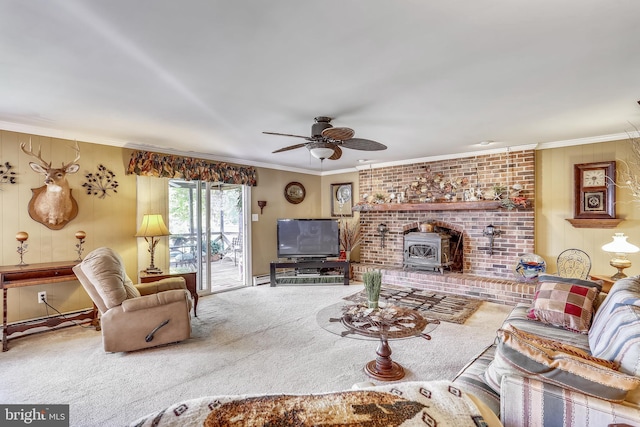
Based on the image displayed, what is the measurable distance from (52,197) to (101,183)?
1.82 feet

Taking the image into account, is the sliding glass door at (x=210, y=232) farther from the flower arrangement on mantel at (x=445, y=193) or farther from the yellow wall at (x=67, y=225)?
the flower arrangement on mantel at (x=445, y=193)

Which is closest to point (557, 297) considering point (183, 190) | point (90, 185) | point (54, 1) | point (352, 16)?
point (352, 16)

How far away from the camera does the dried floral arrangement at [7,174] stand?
10.9ft

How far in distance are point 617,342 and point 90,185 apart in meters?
5.05

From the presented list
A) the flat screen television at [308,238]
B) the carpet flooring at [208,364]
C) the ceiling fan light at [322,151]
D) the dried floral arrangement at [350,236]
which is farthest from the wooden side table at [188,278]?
the dried floral arrangement at [350,236]

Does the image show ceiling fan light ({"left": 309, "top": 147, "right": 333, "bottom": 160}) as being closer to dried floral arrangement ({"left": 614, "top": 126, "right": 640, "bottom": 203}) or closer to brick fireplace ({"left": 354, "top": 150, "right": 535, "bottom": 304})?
brick fireplace ({"left": 354, "top": 150, "right": 535, "bottom": 304})

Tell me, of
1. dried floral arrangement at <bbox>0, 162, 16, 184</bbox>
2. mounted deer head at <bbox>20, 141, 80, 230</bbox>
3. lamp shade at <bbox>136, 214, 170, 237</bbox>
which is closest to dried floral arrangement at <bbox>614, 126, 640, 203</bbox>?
lamp shade at <bbox>136, 214, 170, 237</bbox>

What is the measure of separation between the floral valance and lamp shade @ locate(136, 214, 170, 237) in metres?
0.70

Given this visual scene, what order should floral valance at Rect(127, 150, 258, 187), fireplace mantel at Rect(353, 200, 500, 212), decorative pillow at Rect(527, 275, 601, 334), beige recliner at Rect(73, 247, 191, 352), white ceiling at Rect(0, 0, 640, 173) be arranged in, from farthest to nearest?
fireplace mantel at Rect(353, 200, 500, 212) → floral valance at Rect(127, 150, 258, 187) → beige recliner at Rect(73, 247, 191, 352) → decorative pillow at Rect(527, 275, 601, 334) → white ceiling at Rect(0, 0, 640, 173)

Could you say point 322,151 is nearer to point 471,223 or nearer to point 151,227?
point 151,227

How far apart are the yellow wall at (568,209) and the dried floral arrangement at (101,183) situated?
596 cm

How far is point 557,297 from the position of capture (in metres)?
2.46

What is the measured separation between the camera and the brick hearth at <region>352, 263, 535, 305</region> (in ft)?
14.1

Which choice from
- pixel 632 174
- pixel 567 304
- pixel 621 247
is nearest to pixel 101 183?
pixel 567 304
